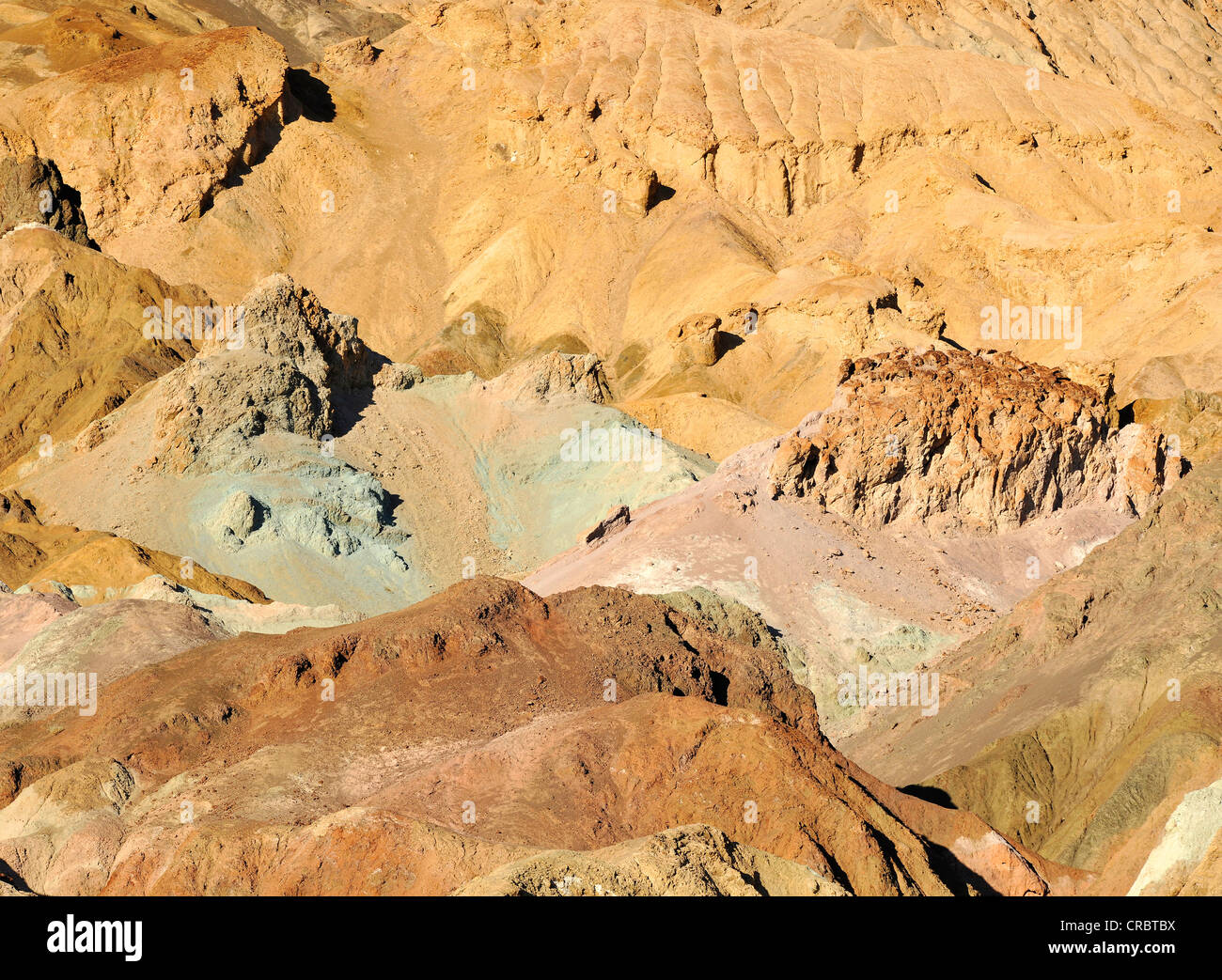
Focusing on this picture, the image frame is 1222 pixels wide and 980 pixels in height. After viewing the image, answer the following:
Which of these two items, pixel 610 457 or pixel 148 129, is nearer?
pixel 610 457

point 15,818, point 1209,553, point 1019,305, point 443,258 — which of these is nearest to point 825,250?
point 1019,305

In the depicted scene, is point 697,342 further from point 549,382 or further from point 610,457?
point 610,457

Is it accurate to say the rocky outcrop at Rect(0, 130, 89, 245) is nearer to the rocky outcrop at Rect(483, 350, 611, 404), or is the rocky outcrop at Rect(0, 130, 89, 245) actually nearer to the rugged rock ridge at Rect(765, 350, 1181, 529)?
the rocky outcrop at Rect(483, 350, 611, 404)

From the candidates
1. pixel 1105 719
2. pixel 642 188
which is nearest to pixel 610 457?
pixel 1105 719

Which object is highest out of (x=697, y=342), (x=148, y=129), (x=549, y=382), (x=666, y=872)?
(x=666, y=872)

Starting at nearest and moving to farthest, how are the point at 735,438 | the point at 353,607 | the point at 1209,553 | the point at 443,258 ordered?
1. the point at 1209,553
2. the point at 353,607
3. the point at 735,438
4. the point at 443,258
